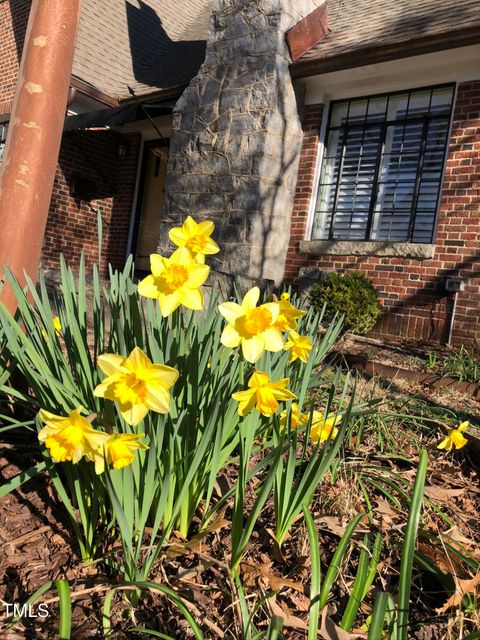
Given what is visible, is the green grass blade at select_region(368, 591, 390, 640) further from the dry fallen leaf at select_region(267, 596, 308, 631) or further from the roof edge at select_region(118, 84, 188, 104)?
the roof edge at select_region(118, 84, 188, 104)

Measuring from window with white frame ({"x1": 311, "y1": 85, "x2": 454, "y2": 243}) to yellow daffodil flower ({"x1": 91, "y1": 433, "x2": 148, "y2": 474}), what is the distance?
6284 mm

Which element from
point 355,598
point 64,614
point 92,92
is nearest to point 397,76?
point 92,92

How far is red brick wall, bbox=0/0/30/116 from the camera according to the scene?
1113 centimetres

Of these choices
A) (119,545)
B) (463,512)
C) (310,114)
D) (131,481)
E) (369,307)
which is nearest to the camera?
(131,481)

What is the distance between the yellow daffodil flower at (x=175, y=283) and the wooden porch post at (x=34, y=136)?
99 cm

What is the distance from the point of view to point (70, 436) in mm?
1092

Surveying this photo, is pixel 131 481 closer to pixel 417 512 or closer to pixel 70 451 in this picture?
pixel 70 451

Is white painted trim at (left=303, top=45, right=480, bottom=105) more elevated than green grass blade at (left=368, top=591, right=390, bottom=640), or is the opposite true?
white painted trim at (left=303, top=45, right=480, bottom=105)

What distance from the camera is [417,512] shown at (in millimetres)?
1087

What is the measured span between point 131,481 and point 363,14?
8.50 m

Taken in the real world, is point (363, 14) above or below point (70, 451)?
above

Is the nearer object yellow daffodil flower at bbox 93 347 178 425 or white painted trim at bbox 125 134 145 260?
yellow daffodil flower at bbox 93 347 178 425

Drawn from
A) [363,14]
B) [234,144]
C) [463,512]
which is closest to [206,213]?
[234,144]

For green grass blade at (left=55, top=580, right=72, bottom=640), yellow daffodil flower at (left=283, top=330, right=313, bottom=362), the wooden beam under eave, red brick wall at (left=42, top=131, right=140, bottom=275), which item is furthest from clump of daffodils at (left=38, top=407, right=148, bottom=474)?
red brick wall at (left=42, top=131, right=140, bottom=275)
